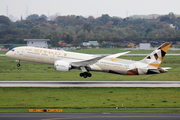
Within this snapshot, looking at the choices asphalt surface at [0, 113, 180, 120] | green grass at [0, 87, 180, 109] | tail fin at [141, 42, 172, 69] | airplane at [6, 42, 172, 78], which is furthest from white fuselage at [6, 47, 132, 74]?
asphalt surface at [0, 113, 180, 120]

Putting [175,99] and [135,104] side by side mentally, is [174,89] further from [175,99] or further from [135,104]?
[135,104]

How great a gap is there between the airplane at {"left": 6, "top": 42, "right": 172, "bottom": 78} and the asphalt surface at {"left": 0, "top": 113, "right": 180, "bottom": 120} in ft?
62.0

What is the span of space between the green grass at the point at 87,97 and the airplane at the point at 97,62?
18.3 feet

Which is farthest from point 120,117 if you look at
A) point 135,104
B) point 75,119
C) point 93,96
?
point 93,96

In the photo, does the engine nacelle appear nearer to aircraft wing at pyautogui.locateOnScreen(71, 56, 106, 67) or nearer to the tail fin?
aircraft wing at pyautogui.locateOnScreen(71, 56, 106, 67)

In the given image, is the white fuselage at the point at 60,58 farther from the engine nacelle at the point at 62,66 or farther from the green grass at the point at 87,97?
the green grass at the point at 87,97

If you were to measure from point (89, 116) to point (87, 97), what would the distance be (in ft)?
33.5

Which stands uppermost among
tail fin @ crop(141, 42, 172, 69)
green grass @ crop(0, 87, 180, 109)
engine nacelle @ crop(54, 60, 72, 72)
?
tail fin @ crop(141, 42, 172, 69)

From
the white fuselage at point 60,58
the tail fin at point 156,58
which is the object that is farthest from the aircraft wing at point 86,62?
the tail fin at point 156,58

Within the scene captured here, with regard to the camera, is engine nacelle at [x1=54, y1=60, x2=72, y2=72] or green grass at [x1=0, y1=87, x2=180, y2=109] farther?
engine nacelle at [x1=54, y1=60, x2=72, y2=72]

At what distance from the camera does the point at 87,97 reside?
1545 inches

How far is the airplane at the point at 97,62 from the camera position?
48.2 meters

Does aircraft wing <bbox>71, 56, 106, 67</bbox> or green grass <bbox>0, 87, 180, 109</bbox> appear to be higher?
aircraft wing <bbox>71, 56, 106, 67</bbox>

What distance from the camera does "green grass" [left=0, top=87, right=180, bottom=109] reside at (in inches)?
1381
